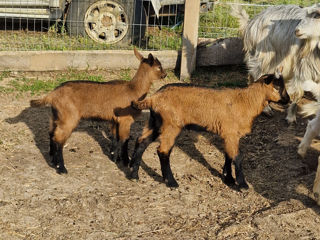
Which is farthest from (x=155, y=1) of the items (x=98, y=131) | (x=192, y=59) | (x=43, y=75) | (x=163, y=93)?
(x=163, y=93)

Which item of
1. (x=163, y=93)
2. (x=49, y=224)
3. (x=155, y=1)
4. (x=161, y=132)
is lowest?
(x=49, y=224)

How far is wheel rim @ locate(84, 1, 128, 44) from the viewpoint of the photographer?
9.50 metres

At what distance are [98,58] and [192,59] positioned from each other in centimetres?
145

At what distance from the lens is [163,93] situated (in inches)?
229

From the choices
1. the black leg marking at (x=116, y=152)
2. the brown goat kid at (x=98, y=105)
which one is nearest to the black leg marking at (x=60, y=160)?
the brown goat kid at (x=98, y=105)

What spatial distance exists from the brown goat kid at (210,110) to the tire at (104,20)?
3858mm

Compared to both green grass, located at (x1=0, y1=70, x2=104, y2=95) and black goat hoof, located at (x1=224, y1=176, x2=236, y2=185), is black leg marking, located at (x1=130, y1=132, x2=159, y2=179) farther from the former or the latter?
green grass, located at (x1=0, y1=70, x2=104, y2=95)

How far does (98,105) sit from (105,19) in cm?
368

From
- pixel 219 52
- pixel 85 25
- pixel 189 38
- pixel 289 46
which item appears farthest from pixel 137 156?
pixel 85 25

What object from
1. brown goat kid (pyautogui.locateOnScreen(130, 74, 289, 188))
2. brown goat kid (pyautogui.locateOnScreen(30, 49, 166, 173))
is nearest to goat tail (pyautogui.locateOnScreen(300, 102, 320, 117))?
brown goat kid (pyautogui.locateOnScreen(130, 74, 289, 188))

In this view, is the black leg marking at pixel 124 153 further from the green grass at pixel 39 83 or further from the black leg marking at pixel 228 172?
→ the green grass at pixel 39 83

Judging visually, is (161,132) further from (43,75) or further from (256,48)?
(43,75)

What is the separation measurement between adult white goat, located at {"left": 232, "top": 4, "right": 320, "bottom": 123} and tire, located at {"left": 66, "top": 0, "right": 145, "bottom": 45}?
214cm

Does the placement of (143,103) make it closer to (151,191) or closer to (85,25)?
(151,191)
